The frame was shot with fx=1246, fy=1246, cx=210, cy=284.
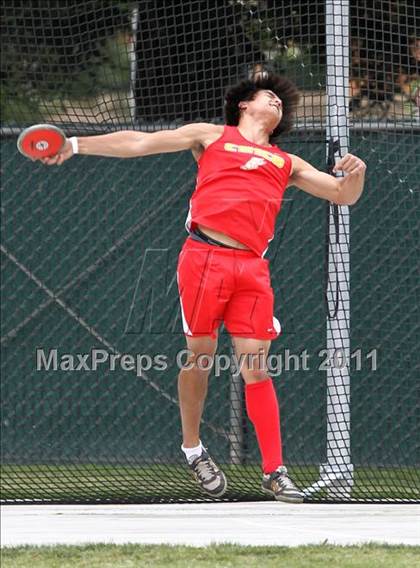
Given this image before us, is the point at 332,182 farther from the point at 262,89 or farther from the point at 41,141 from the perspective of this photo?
the point at 41,141

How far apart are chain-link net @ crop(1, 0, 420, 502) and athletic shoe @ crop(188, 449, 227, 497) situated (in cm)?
215

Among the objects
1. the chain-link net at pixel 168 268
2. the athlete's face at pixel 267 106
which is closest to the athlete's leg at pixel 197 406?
the athlete's face at pixel 267 106

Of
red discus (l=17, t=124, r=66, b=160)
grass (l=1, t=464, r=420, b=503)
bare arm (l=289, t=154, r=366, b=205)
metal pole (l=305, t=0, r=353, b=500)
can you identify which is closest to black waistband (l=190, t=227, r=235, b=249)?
bare arm (l=289, t=154, r=366, b=205)

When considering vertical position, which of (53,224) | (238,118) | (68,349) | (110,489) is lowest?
(110,489)

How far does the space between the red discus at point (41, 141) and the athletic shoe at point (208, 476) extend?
1.56 m

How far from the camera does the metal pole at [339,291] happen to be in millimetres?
7184

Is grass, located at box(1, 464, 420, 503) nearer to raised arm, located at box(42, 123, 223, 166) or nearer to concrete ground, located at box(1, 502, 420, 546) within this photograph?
concrete ground, located at box(1, 502, 420, 546)

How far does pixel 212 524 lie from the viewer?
271 inches

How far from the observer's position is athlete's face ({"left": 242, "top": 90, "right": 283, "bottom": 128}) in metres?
5.52

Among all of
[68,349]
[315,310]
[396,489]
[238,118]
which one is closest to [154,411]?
[68,349]

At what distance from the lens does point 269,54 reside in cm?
820

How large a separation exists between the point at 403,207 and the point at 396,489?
6.03 feet

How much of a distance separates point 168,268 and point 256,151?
339cm

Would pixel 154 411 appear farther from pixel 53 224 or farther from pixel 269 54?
pixel 269 54
